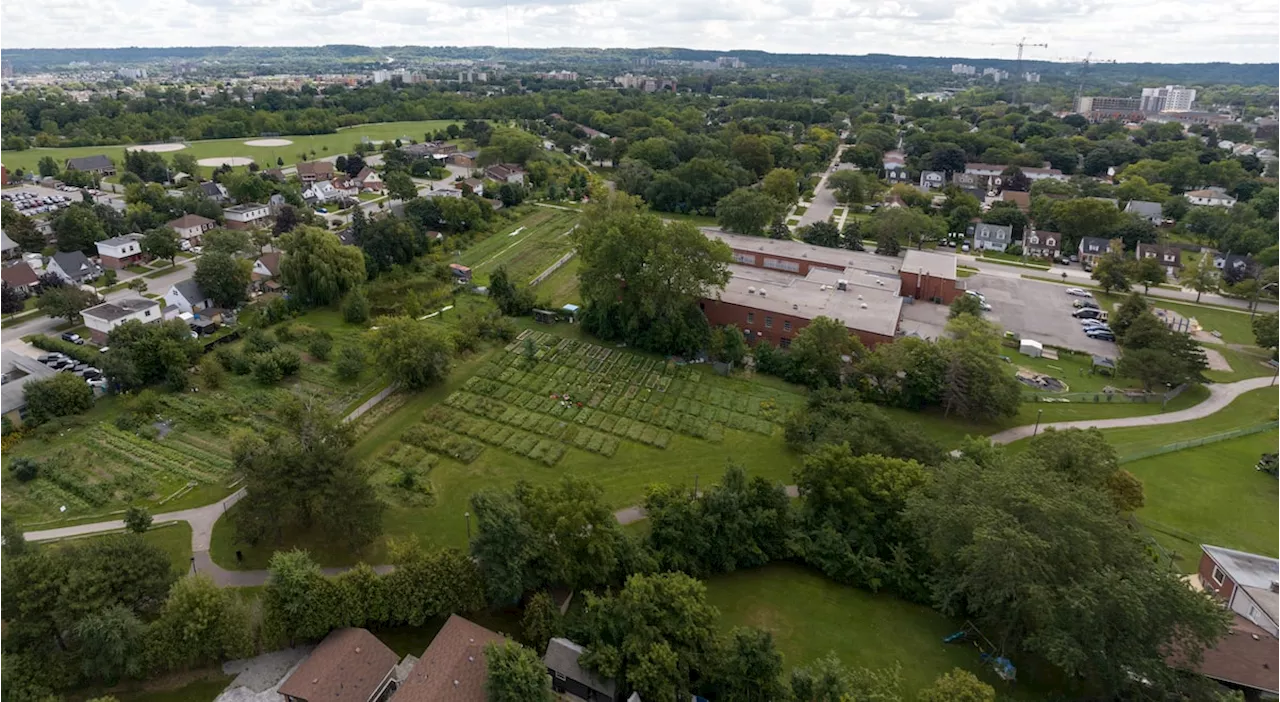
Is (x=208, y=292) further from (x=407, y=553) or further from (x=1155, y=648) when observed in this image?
(x=1155, y=648)

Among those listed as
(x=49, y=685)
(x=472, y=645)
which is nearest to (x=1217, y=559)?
(x=472, y=645)

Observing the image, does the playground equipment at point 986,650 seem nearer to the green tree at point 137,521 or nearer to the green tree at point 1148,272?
the green tree at point 137,521

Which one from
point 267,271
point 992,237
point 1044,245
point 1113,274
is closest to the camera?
point 267,271

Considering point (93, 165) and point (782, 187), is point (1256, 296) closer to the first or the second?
point (782, 187)

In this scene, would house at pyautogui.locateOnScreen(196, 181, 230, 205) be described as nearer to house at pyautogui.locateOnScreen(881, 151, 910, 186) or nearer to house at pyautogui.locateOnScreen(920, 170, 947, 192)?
house at pyautogui.locateOnScreen(881, 151, 910, 186)

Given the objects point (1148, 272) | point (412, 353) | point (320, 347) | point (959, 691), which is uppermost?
point (1148, 272)

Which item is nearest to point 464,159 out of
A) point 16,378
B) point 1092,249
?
point 16,378
